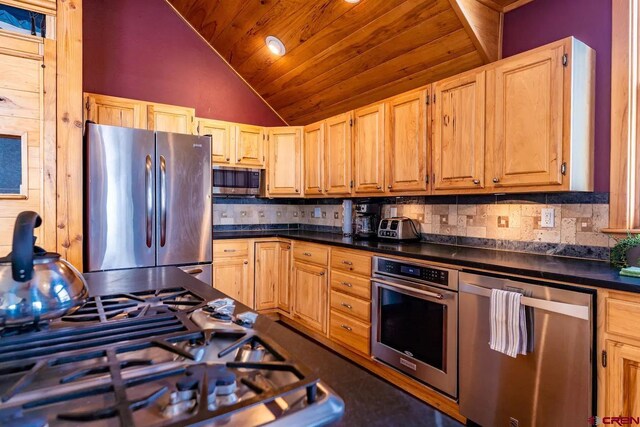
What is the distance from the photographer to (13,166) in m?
2.17

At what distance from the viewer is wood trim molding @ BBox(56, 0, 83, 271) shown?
88.8 inches

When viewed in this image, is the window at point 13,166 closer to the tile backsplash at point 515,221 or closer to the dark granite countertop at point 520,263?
the dark granite countertop at point 520,263

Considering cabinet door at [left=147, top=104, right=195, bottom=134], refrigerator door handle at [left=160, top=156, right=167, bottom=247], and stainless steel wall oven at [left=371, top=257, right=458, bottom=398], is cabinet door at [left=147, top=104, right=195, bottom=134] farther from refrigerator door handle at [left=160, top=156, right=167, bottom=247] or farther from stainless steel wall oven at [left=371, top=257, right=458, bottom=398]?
stainless steel wall oven at [left=371, top=257, right=458, bottom=398]

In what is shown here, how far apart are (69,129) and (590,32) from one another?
3186 mm

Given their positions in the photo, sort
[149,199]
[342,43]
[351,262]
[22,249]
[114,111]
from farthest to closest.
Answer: [114,111]
[342,43]
[351,262]
[149,199]
[22,249]

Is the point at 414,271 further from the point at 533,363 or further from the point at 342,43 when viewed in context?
the point at 342,43

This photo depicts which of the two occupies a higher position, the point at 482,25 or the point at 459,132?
the point at 482,25

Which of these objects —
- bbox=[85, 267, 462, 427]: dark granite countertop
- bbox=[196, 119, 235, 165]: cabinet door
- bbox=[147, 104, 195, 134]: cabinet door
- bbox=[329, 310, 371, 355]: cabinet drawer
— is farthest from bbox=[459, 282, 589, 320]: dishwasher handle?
bbox=[147, 104, 195, 134]: cabinet door

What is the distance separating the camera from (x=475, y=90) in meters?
2.39

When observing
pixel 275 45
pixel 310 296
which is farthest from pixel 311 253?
pixel 275 45

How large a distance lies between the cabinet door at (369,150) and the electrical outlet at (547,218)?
118 centimetres

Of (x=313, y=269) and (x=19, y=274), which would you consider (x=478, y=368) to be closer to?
(x=313, y=269)

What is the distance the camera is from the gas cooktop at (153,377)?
492 millimetres

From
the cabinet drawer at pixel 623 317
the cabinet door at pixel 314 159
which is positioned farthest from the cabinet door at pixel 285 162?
the cabinet drawer at pixel 623 317
